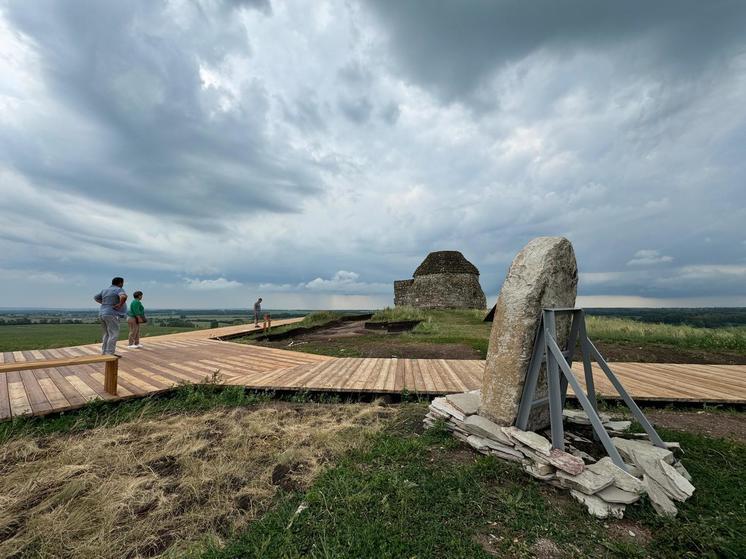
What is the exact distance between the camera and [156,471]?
10.2 ft

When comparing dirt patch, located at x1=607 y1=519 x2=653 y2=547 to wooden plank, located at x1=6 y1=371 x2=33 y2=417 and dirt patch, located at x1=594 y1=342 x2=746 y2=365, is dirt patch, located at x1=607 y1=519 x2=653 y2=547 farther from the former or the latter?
dirt patch, located at x1=594 y1=342 x2=746 y2=365

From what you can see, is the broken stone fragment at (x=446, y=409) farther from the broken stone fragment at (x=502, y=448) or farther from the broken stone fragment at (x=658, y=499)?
the broken stone fragment at (x=658, y=499)

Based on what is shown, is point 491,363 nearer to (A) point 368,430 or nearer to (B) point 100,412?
(A) point 368,430

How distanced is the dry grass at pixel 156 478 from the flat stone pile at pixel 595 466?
4.73ft

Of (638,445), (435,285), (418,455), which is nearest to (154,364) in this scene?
(418,455)

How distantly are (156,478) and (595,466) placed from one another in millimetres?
4052

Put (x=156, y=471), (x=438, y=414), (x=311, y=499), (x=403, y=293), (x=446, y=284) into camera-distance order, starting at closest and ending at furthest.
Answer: (x=311, y=499), (x=156, y=471), (x=438, y=414), (x=446, y=284), (x=403, y=293)

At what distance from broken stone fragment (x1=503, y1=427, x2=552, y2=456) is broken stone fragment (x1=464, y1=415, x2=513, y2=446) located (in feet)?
0.20

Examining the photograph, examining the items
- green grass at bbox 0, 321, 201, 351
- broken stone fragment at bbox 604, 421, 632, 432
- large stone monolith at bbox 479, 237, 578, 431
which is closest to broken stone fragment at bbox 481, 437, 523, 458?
large stone monolith at bbox 479, 237, 578, 431

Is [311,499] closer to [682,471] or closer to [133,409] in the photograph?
[682,471]

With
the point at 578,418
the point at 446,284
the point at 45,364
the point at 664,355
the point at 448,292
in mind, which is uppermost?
the point at 446,284

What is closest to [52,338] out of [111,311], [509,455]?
[111,311]

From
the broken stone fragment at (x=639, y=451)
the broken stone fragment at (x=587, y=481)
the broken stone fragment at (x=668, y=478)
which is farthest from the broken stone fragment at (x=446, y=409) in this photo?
the broken stone fragment at (x=668, y=478)

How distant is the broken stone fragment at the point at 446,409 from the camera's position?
3619 mm
